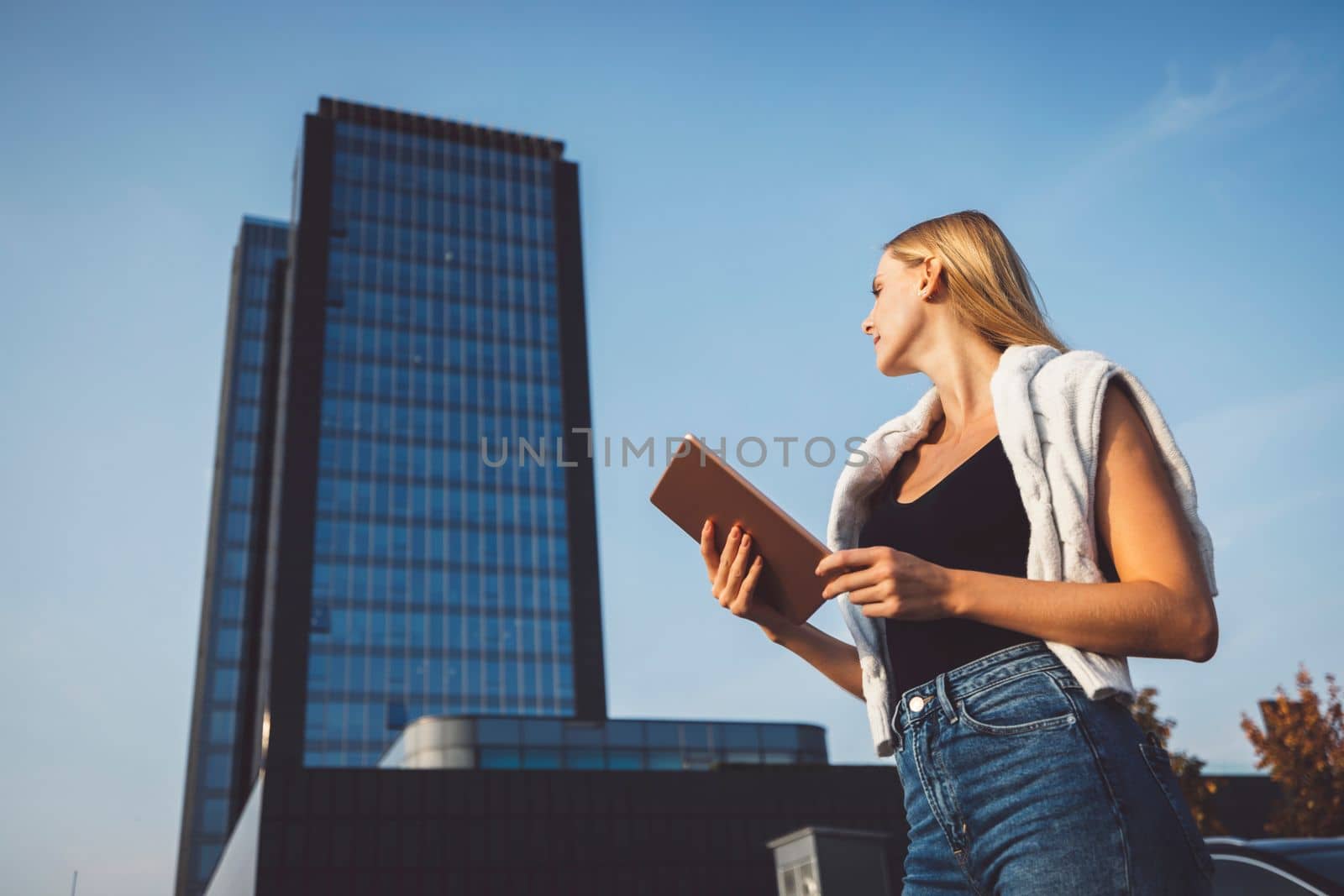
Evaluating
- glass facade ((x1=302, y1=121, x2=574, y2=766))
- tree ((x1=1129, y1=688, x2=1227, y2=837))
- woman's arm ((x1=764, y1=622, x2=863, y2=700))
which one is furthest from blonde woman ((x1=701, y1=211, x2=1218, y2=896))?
glass facade ((x1=302, y1=121, x2=574, y2=766))

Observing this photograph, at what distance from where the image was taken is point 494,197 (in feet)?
269

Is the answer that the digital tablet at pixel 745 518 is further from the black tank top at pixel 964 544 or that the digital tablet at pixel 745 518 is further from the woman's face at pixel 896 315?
the woman's face at pixel 896 315

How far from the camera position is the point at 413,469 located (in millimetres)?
73188

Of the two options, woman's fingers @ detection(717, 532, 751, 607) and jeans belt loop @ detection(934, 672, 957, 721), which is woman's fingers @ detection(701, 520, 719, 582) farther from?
jeans belt loop @ detection(934, 672, 957, 721)

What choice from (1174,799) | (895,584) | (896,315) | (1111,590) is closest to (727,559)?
(895,584)

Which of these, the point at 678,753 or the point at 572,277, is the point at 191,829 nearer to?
the point at 572,277

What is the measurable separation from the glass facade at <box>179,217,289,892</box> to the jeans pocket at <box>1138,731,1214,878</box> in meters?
92.7

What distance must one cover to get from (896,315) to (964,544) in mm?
542

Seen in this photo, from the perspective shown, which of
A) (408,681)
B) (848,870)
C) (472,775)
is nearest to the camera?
(848,870)

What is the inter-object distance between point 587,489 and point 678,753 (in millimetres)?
43333

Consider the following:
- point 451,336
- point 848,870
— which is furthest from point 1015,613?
point 451,336

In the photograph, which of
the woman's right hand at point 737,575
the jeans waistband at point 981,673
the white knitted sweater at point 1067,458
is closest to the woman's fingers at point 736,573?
the woman's right hand at point 737,575

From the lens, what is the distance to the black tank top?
190 centimetres

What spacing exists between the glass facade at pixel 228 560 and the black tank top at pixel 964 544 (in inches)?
3639
